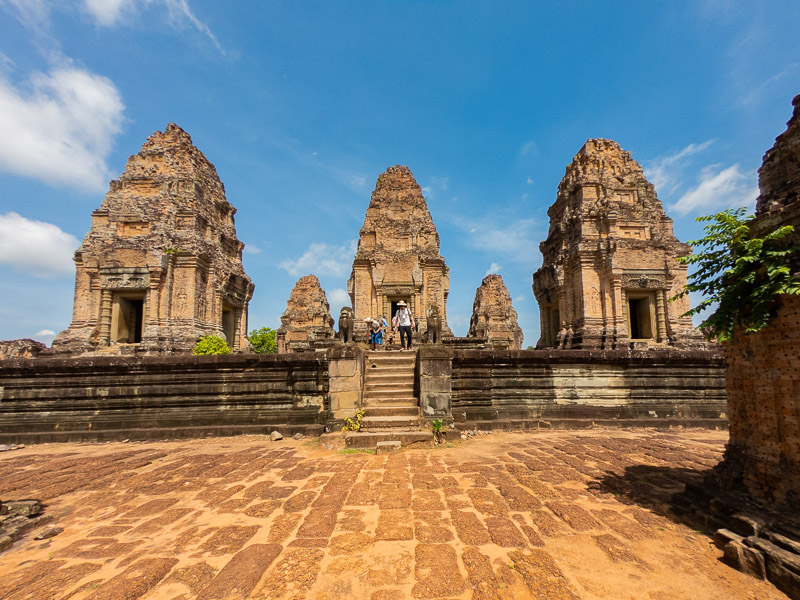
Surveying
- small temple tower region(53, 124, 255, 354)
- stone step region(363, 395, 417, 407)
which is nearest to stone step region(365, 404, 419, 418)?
stone step region(363, 395, 417, 407)

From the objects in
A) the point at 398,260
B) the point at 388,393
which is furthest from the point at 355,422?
the point at 398,260

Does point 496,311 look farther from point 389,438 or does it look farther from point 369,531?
point 369,531

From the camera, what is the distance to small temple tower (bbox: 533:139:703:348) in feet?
46.4

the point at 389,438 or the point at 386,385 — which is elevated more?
the point at 386,385

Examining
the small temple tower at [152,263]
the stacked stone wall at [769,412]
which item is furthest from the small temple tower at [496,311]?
the stacked stone wall at [769,412]

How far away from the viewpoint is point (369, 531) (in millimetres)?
2904

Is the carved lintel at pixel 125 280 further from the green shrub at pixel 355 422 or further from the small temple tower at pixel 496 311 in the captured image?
the small temple tower at pixel 496 311

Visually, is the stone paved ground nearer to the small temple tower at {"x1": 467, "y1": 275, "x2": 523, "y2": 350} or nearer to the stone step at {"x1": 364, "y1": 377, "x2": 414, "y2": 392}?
the stone step at {"x1": 364, "y1": 377, "x2": 414, "y2": 392}

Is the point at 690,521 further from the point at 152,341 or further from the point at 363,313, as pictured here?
the point at 152,341

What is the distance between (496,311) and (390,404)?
2506 cm

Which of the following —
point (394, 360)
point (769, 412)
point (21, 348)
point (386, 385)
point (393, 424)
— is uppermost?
point (21, 348)

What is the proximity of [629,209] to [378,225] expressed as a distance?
1142cm

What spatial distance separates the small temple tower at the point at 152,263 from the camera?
44.2 ft

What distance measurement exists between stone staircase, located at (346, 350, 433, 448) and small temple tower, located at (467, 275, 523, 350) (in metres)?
21.1
